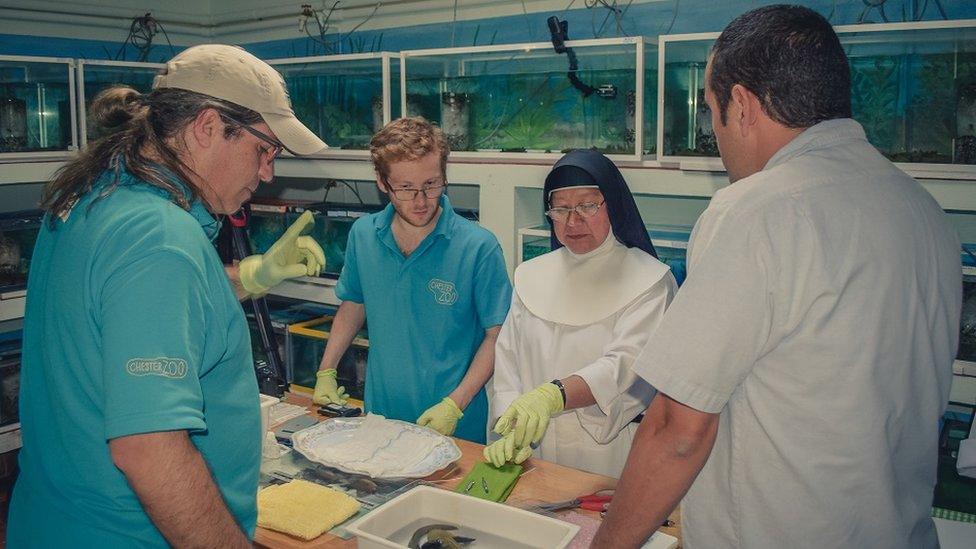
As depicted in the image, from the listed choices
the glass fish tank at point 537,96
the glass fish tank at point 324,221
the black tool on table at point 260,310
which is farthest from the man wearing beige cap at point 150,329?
the glass fish tank at point 324,221

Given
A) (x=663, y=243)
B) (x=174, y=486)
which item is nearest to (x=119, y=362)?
(x=174, y=486)

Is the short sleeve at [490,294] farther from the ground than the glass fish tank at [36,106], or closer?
closer

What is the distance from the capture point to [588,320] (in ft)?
7.77

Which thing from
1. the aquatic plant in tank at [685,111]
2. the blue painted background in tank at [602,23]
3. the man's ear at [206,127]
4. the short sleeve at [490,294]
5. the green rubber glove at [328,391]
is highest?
the blue painted background in tank at [602,23]

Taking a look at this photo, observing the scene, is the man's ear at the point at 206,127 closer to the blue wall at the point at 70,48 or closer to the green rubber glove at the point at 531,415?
the green rubber glove at the point at 531,415

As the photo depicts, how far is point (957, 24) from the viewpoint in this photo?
249 centimetres

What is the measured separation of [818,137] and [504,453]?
1032 mm

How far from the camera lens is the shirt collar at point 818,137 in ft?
4.22

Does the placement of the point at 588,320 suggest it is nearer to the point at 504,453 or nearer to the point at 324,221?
the point at 504,453

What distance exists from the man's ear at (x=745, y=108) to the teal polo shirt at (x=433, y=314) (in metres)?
1.43

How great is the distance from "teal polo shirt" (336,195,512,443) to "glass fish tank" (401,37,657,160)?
32.5 inches

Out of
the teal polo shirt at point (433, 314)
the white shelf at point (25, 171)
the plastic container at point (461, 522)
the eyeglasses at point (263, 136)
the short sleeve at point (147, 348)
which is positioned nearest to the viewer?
the short sleeve at point (147, 348)

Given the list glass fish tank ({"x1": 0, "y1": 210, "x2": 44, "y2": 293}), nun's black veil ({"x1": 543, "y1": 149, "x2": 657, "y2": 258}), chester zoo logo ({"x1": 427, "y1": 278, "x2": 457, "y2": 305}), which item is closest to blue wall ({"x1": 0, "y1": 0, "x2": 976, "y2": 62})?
glass fish tank ({"x1": 0, "y1": 210, "x2": 44, "y2": 293})

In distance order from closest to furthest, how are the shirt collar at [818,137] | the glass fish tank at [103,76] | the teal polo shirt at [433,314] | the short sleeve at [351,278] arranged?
the shirt collar at [818,137]
the teal polo shirt at [433,314]
the short sleeve at [351,278]
the glass fish tank at [103,76]
